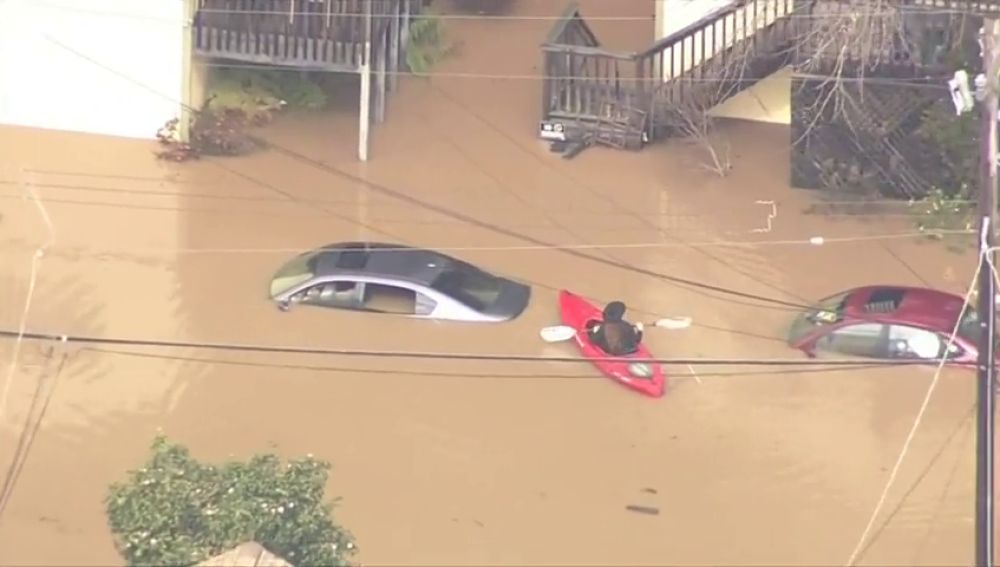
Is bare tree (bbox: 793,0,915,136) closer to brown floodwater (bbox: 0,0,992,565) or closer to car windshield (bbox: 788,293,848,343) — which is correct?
brown floodwater (bbox: 0,0,992,565)

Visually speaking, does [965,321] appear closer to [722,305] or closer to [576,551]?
[722,305]

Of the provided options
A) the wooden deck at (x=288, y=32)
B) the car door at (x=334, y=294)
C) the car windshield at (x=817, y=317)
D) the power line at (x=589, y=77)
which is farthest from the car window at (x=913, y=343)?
the wooden deck at (x=288, y=32)

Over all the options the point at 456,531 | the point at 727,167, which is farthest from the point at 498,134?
the point at 456,531

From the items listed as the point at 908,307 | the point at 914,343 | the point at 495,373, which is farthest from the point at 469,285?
the point at 914,343

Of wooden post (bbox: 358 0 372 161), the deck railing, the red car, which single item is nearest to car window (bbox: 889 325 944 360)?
the red car

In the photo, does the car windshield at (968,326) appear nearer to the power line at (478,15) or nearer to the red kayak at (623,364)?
the red kayak at (623,364)

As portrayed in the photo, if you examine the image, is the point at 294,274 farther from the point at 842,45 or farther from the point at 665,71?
the point at 842,45
